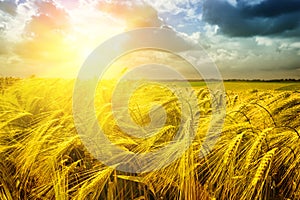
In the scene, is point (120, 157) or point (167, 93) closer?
point (120, 157)

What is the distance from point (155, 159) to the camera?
216cm

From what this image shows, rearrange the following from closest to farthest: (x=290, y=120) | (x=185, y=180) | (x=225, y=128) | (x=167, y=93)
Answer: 1. (x=185, y=180)
2. (x=225, y=128)
3. (x=290, y=120)
4. (x=167, y=93)

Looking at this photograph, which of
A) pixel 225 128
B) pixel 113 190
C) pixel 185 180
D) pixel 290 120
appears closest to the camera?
pixel 185 180

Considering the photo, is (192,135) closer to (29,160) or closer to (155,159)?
(155,159)

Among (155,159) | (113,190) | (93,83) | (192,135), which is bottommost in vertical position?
(113,190)

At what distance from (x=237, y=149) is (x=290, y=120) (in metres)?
1.02

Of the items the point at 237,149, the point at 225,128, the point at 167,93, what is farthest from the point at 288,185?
the point at 167,93

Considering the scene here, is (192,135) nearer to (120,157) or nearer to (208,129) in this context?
(208,129)

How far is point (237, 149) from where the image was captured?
Answer: 7.01ft

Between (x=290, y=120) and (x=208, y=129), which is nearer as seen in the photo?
(x=208, y=129)

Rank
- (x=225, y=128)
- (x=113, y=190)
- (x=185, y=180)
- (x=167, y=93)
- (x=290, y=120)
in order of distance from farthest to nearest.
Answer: (x=167, y=93) → (x=290, y=120) → (x=225, y=128) → (x=113, y=190) → (x=185, y=180)

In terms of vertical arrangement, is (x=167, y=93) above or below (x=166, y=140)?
above

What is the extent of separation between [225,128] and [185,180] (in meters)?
0.53

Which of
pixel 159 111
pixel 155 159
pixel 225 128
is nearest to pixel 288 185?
pixel 225 128
